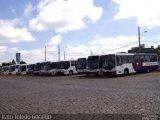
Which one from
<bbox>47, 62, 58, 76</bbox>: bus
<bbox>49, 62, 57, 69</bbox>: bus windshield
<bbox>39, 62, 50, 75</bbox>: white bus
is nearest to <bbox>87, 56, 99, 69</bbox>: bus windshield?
<bbox>47, 62, 58, 76</bbox>: bus

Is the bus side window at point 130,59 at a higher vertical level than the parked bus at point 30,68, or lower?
higher

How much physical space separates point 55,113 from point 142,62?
35.4m

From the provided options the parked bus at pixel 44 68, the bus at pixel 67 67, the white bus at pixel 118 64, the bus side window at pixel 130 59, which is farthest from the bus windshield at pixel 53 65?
the bus side window at pixel 130 59

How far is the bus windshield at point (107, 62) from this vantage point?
4044 centimetres

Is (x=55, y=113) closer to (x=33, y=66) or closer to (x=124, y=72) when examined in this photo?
(x=124, y=72)

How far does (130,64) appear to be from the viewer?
43.2m

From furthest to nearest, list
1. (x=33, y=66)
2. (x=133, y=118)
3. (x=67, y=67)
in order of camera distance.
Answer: (x=33, y=66) → (x=67, y=67) → (x=133, y=118)

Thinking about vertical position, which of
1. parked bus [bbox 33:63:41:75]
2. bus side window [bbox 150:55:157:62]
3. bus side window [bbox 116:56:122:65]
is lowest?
parked bus [bbox 33:63:41:75]

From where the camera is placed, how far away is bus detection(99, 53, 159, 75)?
1591 inches

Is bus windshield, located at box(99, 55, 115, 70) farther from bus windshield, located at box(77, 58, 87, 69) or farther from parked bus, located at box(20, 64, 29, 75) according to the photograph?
parked bus, located at box(20, 64, 29, 75)

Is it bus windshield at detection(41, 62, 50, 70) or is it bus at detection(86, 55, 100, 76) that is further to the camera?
bus windshield at detection(41, 62, 50, 70)

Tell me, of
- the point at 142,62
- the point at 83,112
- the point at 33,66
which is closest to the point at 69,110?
the point at 83,112

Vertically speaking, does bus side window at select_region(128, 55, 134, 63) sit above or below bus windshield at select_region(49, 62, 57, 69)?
above

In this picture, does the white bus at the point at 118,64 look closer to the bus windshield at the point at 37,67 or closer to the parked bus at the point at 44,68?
the parked bus at the point at 44,68
